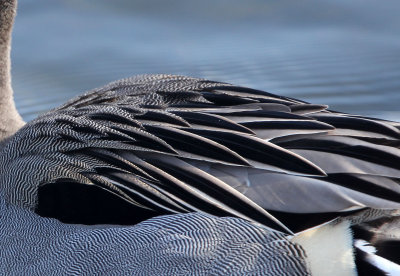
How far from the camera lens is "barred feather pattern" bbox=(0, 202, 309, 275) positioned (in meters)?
2.93

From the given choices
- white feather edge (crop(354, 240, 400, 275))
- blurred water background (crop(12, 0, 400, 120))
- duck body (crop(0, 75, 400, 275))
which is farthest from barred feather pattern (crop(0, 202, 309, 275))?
blurred water background (crop(12, 0, 400, 120))

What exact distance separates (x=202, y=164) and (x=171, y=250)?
35cm

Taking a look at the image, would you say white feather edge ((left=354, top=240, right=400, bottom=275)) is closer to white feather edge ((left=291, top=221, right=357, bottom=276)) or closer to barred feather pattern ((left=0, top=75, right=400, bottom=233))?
white feather edge ((left=291, top=221, right=357, bottom=276))

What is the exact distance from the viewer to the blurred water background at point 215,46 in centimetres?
548

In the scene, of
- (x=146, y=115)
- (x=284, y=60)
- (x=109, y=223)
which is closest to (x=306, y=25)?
(x=284, y=60)

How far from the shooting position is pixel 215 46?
227 inches

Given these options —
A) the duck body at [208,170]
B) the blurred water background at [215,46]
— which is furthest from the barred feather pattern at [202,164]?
the blurred water background at [215,46]

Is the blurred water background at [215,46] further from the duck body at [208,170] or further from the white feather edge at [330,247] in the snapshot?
the white feather edge at [330,247]

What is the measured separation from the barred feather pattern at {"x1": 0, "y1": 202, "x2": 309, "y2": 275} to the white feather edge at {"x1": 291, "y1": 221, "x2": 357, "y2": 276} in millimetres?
47

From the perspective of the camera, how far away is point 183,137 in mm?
3158

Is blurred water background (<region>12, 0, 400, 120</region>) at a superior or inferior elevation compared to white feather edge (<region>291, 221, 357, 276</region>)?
superior

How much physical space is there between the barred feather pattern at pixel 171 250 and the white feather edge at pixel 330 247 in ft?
0.15

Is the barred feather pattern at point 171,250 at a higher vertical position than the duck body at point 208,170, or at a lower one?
lower

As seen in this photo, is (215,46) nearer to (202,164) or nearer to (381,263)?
(202,164)
